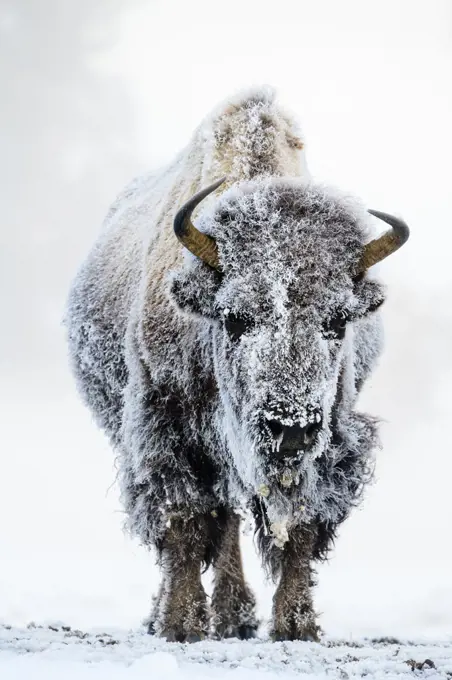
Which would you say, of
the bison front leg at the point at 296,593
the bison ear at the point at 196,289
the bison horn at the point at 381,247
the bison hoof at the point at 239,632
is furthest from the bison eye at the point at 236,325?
the bison hoof at the point at 239,632

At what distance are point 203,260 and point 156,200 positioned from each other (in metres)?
2.64

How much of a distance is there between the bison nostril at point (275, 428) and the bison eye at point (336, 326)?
629mm

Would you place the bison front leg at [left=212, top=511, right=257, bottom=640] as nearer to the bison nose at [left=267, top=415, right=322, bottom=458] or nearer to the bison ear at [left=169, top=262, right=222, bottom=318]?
the bison ear at [left=169, top=262, right=222, bottom=318]

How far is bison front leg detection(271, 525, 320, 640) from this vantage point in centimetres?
650

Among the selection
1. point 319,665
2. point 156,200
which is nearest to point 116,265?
point 156,200

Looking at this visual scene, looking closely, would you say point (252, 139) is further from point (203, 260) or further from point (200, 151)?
point (203, 260)

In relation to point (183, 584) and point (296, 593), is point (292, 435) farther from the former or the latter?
point (183, 584)

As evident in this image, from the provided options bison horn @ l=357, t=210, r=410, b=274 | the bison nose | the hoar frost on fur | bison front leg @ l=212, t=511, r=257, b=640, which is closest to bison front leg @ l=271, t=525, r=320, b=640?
the hoar frost on fur

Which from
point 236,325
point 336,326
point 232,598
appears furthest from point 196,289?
point 232,598

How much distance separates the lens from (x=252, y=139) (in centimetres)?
681

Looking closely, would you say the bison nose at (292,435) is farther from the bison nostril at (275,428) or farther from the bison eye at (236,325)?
the bison eye at (236,325)

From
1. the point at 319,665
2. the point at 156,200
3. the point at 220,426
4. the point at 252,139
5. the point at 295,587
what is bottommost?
the point at 319,665

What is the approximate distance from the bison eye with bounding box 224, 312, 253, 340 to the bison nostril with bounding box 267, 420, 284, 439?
0.58 meters

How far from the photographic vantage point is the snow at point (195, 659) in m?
3.94
